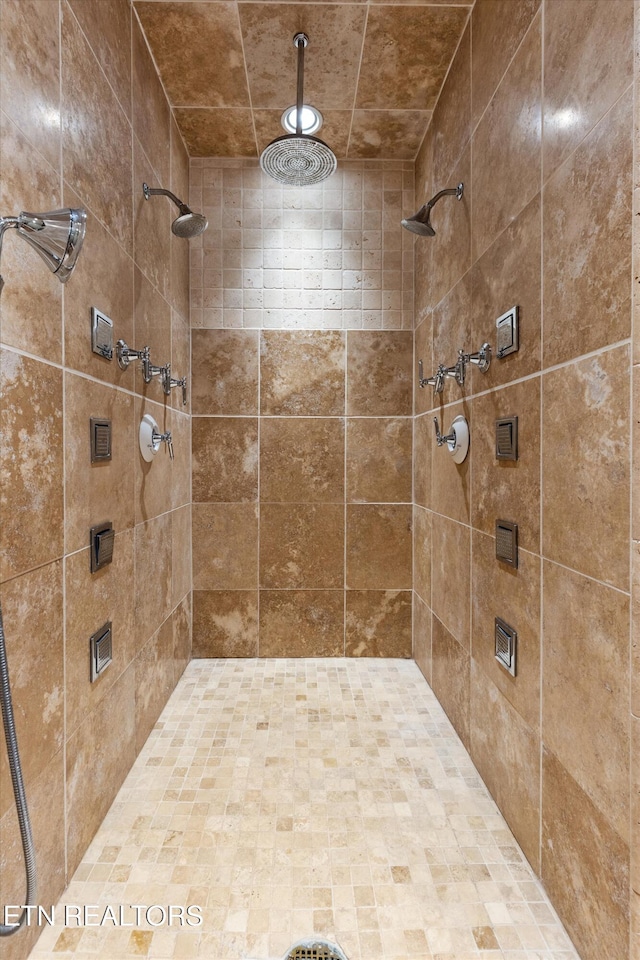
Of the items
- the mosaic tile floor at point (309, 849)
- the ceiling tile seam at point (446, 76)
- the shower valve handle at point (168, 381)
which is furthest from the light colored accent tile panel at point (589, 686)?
the ceiling tile seam at point (446, 76)

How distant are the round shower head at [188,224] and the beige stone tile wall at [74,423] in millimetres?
82

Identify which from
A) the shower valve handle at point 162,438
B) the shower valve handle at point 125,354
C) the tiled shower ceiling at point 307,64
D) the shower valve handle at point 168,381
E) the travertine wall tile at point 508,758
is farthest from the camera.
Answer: the shower valve handle at point 168,381

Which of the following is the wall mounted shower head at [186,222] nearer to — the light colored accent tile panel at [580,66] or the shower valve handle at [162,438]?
the shower valve handle at [162,438]

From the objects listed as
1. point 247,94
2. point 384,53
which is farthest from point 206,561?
point 384,53

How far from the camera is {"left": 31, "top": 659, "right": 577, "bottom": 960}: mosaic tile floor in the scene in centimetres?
94

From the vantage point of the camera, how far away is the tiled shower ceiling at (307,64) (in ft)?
4.99

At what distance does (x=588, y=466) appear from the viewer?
0.88 meters

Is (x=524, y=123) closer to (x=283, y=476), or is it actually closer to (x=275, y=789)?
(x=283, y=476)

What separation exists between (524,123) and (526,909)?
5.76 feet

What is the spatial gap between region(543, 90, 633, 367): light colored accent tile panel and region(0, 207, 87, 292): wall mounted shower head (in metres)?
0.88

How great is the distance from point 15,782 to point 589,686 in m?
1.00

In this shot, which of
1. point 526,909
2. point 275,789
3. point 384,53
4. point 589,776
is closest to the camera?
point 589,776

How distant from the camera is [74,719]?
43.0 inches

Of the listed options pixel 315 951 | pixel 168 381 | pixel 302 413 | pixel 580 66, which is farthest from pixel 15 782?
pixel 302 413
